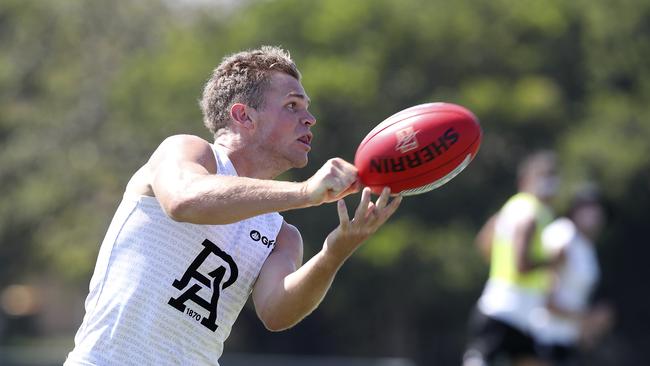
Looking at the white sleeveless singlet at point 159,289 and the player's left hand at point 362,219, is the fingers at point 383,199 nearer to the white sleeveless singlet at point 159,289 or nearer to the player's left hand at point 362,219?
the player's left hand at point 362,219

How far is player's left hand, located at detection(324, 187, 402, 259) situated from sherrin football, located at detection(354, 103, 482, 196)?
113 mm

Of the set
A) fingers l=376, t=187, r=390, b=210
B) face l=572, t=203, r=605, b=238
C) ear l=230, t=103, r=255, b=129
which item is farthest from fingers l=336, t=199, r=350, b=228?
face l=572, t=203, r=605, b=238

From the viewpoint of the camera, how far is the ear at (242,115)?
459 cm

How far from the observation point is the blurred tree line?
2942 centimetres

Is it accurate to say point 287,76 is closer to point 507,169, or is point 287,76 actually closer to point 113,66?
point 507,169

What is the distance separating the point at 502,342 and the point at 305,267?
5.94 m

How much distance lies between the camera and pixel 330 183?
3.79 meters

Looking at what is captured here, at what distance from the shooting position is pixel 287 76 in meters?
4.64

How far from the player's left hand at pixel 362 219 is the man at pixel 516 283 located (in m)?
5.78

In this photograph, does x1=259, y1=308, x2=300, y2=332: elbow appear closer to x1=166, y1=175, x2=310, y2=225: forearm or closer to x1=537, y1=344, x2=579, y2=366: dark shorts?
x1=166, y1=175, x2=310, y2=225: forearm

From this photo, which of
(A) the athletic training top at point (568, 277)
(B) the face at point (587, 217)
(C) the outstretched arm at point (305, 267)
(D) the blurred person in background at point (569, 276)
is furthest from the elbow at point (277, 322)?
(B) the face at point (587, 217)

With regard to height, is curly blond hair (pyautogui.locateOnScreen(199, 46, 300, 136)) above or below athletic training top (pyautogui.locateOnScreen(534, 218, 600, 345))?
Result: above

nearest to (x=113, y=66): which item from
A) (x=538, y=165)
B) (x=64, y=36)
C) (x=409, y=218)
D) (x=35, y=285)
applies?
(x=64, y=36)

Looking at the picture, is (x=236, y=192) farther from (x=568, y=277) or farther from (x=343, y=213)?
(x=568, y=277)
